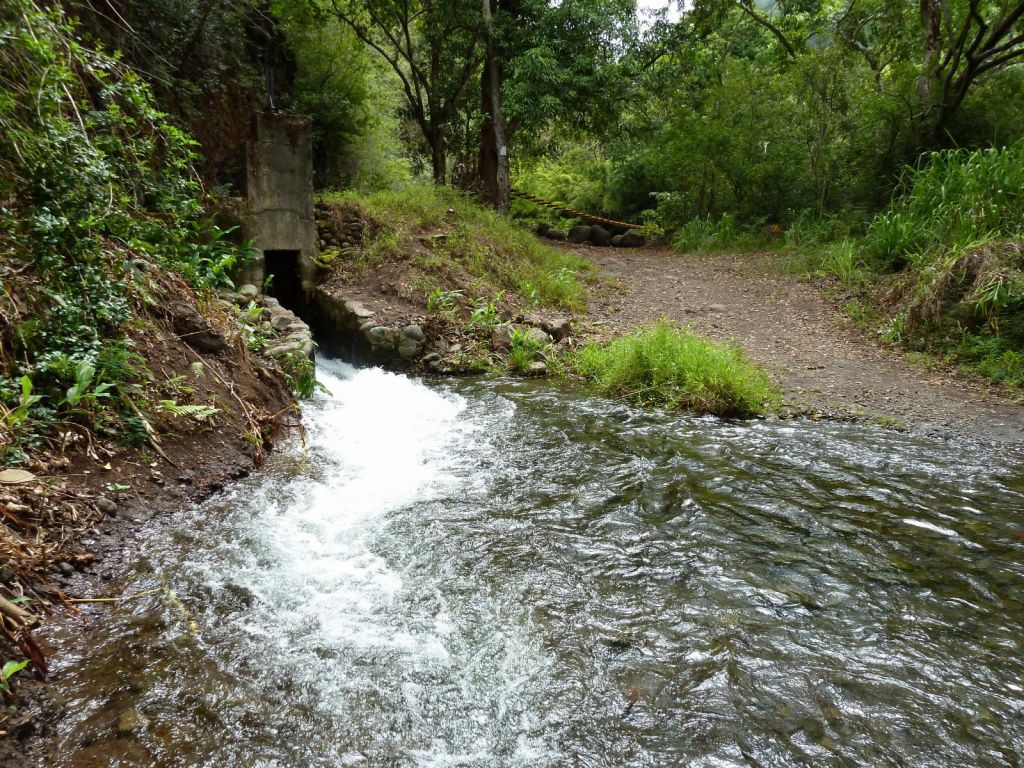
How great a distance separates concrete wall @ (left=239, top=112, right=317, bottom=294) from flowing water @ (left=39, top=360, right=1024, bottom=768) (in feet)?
17.2

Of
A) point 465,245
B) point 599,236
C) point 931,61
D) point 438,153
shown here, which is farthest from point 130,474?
point 599,236

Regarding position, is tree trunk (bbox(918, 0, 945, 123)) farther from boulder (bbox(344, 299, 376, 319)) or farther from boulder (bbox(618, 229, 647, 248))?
boulder (bbox(344, 299, 376, 319))

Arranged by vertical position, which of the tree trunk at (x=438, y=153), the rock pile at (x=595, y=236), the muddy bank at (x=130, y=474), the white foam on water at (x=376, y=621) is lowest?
the white foam on water at (x=376, y=621)

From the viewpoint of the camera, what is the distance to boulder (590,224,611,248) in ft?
54.7

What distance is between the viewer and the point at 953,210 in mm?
8219

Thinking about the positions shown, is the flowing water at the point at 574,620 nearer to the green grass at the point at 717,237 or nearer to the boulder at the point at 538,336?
the boulder at the point at 538,336

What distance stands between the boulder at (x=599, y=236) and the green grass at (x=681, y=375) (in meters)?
9.73

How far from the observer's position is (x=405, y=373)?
7.78m

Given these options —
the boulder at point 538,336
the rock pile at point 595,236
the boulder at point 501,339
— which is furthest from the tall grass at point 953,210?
the rock pile at point 595,236

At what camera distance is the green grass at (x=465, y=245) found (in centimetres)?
957

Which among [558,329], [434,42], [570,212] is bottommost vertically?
[558,329]

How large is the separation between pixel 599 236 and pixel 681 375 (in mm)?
11029

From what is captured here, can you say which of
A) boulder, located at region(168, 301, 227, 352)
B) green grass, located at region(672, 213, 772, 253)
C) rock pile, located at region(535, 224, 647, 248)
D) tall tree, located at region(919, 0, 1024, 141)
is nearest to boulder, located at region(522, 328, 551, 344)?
boulder, located at region(168, 301, 227, 352)

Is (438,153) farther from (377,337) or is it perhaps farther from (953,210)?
(953,210)
